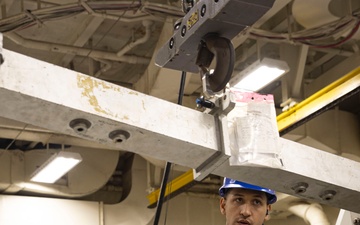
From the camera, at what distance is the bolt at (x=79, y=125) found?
1747 millimetres

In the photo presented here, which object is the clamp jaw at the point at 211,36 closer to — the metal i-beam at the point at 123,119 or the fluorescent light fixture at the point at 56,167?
the metal i-beam at the point at 123,119

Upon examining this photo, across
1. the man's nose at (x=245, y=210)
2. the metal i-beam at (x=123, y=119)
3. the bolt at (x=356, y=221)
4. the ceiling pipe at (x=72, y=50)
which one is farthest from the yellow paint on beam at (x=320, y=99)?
the metal i-beam at (x=123, y=119)

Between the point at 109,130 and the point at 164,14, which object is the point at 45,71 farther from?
the point at 164,14

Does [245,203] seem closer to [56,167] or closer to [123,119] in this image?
[123,119]

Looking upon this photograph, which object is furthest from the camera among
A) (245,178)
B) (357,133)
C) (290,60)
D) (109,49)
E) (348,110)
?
(348,110)

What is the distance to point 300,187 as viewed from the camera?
2014 mm

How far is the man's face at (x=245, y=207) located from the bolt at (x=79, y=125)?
4.08 feet

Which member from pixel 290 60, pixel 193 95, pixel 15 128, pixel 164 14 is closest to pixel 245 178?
pixel 164 14

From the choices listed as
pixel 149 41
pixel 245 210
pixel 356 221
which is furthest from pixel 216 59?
pixel 149 41

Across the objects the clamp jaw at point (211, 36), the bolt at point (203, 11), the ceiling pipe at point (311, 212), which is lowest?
the clamp jaw at point (211, 36)

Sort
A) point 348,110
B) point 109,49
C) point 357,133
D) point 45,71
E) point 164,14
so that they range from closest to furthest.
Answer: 1. point 45,71
2. point 164,14
3. point 109,49
4. point 357,133
5. point 348,110

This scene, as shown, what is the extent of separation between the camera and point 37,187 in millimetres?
7180

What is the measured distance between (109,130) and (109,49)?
4.73 metres

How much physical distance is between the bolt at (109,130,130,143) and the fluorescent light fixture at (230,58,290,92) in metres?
3.20
